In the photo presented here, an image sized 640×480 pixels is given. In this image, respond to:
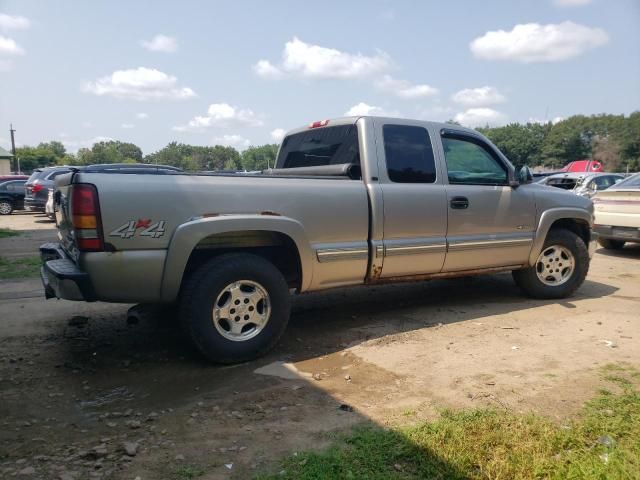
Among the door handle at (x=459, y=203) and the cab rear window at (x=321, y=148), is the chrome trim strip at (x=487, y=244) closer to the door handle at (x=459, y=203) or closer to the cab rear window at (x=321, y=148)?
the door handle at (x=459, y=203)

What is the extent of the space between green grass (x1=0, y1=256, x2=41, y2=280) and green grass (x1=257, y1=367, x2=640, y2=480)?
644 centimetres

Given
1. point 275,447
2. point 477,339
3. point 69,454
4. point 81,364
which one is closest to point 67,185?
point 81,364

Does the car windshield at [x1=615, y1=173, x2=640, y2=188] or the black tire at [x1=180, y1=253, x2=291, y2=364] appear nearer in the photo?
the black tire at [x1=180, y1=253, x2=291, y2=364]

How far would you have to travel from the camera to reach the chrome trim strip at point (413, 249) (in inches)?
181

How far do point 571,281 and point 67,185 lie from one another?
5.47m

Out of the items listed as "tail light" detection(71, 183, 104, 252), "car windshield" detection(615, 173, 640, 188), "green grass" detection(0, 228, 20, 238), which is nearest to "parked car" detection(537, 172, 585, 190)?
"car windshield" detection(615, 173, 640, 188)

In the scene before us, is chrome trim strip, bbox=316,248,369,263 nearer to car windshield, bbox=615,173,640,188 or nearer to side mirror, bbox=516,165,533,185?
side mirror, bbox=516,165,533,185

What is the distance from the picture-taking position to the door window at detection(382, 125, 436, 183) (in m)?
4.72

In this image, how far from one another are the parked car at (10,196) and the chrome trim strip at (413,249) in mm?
20398

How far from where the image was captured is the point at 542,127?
87.3 m

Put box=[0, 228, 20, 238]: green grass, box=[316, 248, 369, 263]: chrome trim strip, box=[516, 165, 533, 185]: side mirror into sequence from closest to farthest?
box=[316, 248, 369, 263]: chrome trim strip < box=[516, 165, 533, 185]: side mirror < box=[0, 228, 20, 238]: green grass

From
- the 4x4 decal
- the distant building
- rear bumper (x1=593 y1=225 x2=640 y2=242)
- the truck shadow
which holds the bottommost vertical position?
the truck shadow

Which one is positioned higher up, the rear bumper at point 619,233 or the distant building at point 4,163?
the distant building at point 4,163

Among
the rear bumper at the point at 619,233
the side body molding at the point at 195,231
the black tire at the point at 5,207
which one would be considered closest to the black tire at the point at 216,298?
the side body molding at the point at 195,231
